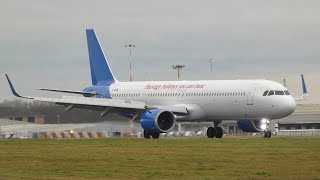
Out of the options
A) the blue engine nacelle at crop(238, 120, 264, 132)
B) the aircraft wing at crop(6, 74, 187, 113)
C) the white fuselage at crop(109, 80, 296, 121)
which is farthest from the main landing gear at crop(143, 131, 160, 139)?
the blue engine nacelle at crop(238, 120, 264, 132)

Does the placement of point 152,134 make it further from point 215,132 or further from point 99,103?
point 215,132

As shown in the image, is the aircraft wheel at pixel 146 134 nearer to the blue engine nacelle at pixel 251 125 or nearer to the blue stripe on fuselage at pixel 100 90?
the blue engine nacelle at pixel 251 125

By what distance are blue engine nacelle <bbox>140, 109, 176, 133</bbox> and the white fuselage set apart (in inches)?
88.0

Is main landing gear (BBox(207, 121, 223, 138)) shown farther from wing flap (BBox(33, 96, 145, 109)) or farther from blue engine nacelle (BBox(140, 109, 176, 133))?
wing flap (BBox(33, 96, 145, 109))

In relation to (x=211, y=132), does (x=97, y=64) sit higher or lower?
higher

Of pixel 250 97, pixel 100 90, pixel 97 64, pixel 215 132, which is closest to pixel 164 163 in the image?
pixel 250 97

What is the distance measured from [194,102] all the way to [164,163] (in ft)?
112

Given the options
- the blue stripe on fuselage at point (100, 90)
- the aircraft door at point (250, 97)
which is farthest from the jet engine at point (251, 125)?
the blue stripe on fuselage at point (100, 90)

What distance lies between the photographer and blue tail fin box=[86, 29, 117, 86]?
265 feet

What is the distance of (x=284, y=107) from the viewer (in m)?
65.2

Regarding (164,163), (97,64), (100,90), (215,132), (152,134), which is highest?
(97,64)

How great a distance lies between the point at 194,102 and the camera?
69.4m

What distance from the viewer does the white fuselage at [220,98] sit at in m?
65.4

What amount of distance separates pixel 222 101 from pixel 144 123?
20.3 ft
